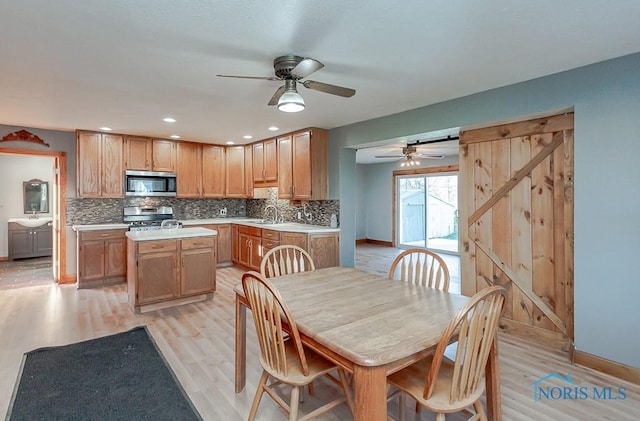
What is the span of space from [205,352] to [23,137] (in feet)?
14.3

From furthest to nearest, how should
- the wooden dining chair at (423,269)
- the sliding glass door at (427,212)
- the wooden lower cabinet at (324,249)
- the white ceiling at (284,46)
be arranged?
the sliding glass door at (427,212) < the wooden lower cabinet at (324,249) < the wooden dining chair at (423,269) < the white ceiling at (284,46)

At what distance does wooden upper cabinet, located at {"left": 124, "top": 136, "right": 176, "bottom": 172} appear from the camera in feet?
17.5

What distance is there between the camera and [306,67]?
2.23m

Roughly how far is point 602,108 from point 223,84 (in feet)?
10.1

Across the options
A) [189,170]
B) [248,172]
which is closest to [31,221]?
[189,170]

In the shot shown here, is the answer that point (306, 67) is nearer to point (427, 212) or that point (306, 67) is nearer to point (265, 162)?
point (265, 162)

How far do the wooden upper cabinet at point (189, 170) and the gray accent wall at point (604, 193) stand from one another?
16.6 ft

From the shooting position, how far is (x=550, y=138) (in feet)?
9.68

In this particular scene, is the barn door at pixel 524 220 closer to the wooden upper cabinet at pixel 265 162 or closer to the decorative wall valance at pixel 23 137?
the wooden upper cabinet at pixel 265 162

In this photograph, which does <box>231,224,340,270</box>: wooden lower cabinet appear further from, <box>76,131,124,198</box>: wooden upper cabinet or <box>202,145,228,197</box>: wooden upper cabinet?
<box>76,131,124,198</box>: wooden upper cabinet

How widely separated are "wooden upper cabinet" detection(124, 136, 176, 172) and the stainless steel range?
74 cm

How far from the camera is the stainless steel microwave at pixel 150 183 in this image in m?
5.36

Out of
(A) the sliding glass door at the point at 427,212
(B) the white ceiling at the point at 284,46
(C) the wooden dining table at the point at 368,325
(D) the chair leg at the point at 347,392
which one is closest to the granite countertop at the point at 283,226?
(B) the white ceiling at the point at 284,46

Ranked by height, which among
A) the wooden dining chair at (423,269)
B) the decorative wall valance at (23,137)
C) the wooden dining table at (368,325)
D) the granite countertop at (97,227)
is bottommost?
the wooden dining table at (368,325)
